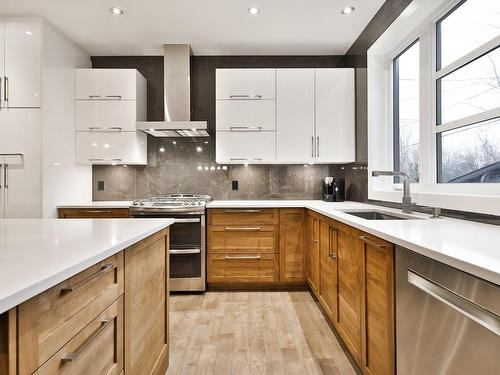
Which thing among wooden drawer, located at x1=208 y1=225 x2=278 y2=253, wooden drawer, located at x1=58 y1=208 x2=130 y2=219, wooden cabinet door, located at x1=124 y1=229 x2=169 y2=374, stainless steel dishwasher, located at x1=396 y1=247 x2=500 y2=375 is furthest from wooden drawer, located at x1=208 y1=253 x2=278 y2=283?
stainless steel dishwasher, located at x1=396 y1=247 x2=500 y2=375

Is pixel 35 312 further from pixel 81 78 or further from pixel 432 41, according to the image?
pixel 81 78

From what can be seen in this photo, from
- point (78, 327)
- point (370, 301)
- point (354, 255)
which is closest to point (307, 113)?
point (354, 255)

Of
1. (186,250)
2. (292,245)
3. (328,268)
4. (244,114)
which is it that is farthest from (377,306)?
(244,114)

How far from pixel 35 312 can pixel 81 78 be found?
319cm

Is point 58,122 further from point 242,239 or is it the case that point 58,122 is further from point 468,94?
point 468,94

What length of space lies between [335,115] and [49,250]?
2969 millimetres

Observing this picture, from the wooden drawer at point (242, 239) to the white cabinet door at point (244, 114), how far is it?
107 cm

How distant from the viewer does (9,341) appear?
0.59 metres

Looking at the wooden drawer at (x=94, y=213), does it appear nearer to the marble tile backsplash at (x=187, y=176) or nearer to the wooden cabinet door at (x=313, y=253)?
the marble tile backsplash at (x=187, y=176)

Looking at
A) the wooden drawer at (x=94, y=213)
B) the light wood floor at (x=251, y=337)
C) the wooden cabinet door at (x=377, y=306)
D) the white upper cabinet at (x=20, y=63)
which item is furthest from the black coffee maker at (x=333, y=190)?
the white upper cabinet at (x=20, y=63)

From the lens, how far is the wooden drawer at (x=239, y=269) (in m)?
3.00

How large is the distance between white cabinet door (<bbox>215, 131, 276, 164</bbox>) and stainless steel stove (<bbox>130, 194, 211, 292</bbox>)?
0.65m

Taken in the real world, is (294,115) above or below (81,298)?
above

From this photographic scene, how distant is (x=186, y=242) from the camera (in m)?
2.96
